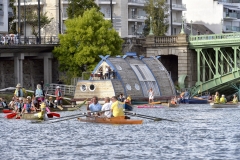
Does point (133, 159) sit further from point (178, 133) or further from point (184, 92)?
point (184, 92)

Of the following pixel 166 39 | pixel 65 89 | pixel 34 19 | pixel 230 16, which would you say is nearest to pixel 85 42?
pixel 65 89

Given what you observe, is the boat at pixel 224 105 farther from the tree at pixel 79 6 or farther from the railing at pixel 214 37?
the tree at pixel 79 6

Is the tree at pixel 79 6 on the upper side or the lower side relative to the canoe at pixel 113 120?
upper

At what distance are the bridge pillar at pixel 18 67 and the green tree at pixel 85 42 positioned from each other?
4.74m

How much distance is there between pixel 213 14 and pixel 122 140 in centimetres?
10975

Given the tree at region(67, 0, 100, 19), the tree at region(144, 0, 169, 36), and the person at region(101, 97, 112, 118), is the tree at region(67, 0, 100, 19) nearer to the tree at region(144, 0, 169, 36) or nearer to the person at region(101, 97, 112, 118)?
the tree at region(144, 0, 169, 36)

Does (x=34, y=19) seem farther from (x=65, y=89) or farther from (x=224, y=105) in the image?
(x=224, y=105)

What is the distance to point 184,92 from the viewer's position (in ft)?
359

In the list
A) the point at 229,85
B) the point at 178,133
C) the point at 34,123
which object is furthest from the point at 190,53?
the point at 178,133

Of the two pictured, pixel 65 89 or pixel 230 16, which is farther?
pixel 230 16

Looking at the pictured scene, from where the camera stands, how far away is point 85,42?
359 ft

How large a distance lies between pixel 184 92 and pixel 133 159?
6546 cm

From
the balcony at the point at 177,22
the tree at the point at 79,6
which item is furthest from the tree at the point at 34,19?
the balcony at the point at 177,22

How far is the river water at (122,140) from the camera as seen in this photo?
4612 cm
